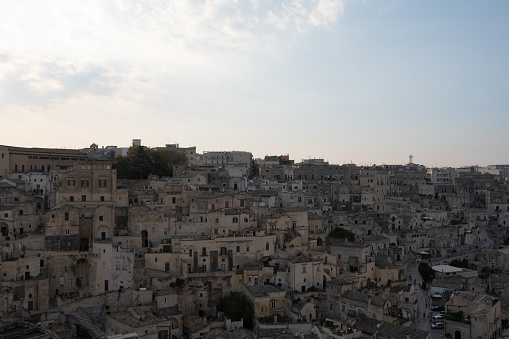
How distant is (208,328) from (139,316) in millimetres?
4149

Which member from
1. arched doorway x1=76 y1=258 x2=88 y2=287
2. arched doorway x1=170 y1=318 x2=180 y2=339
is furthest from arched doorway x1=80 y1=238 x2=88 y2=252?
arched doorway x1=170 y1=318 x2=180 y2=339

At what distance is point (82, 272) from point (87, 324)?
5874 mm

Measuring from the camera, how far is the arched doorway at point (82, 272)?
33906 millimetres

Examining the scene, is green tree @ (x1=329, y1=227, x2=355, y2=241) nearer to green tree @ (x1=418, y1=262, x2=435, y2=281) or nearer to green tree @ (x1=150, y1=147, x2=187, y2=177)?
green tree @ (x1=418, y1=262, x2=435, y2=281)

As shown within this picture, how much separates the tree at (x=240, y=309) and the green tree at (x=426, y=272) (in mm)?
16858

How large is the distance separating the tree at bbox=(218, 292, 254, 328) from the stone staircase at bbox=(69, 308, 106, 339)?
23.9 feet

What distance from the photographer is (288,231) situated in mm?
38312

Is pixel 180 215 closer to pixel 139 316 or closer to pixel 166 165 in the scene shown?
pixel 139 316

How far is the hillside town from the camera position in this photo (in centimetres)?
2927

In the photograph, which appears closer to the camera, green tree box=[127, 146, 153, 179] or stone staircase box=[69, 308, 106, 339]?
stone staircase box=[69, 308, 106, 339]

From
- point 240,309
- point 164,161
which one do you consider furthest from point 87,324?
point 164,161

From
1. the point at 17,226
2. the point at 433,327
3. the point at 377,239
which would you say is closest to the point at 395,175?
the point at 377,239

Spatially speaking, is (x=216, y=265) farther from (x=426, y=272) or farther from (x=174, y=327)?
(x=426, y=272)

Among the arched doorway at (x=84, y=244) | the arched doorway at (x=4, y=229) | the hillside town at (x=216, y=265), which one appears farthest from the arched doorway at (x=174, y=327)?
the arched doorway at (x=4, y=229)
